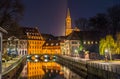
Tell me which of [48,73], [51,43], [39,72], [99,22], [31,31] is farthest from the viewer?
[51,43]

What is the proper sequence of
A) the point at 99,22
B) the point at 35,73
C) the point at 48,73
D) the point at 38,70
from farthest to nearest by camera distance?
1. the point at 99,22
2. the point at 38,70
3. the point at 48,73
4. the point at 35,73

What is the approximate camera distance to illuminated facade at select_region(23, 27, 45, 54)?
614 ft

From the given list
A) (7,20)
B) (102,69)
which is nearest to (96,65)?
(102,69)

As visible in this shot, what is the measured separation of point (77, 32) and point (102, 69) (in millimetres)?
94866

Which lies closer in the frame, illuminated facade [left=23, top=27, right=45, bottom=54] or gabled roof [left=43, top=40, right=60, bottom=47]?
illuminated facade [left=23, top=27, right=45, bottom=54]

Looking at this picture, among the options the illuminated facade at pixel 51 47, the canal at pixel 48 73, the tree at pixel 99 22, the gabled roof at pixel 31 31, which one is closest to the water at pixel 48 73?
the canal at pixel 48 73

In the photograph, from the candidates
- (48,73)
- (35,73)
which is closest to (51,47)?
(48,73)

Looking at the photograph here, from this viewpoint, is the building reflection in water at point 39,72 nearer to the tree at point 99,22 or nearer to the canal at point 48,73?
the canal at point 48,73

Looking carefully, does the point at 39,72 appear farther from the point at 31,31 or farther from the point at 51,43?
the point at 51,43

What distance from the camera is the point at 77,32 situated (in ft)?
457

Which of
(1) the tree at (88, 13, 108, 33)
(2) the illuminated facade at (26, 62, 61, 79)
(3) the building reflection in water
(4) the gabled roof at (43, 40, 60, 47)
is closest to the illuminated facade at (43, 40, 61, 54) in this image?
(4) the gabled roof at (43, 40, 60, 47)

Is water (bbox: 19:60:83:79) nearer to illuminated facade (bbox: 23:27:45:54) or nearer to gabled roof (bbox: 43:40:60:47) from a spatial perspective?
illuminated facade (bbox: 23:27:45:54)

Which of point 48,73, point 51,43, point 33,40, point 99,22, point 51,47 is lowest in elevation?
point 48,73

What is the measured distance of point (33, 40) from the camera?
624 feet
